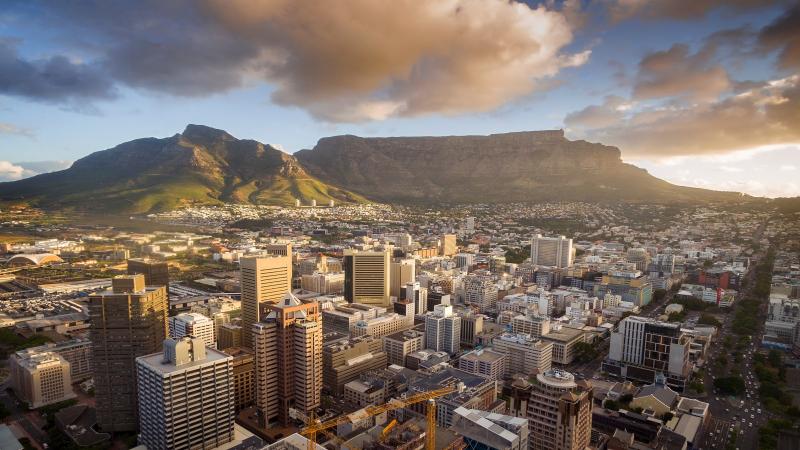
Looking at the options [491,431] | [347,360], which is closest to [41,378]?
[347,360]

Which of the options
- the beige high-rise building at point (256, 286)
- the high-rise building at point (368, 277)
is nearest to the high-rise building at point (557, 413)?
the beige high-rise building at point (256, 286)

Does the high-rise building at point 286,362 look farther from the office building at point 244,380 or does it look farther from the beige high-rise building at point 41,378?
the beige high-rise building at point 41,378

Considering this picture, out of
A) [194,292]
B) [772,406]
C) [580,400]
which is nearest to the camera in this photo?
[580,400]

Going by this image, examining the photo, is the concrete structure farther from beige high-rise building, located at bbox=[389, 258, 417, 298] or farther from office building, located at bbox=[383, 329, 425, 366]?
beige high-rise building, located at bbox=[389, 258, 417, 298]

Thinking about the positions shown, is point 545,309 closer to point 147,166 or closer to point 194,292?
point 194,292

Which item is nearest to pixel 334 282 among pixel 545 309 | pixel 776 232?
pixel 545 309

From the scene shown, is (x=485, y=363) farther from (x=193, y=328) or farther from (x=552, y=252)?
(x=552, y=252)
